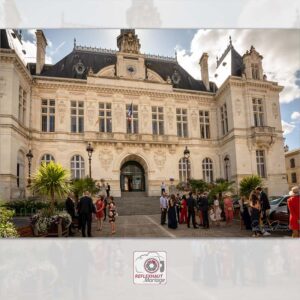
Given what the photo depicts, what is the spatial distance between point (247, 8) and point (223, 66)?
881 mm

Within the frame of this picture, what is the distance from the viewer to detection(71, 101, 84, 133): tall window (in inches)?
186

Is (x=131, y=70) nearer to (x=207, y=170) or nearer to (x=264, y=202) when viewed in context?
(x=207, y=170)

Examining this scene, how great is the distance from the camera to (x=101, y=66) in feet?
16.3

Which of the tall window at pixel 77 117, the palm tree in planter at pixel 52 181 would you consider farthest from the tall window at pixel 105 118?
the palm tree in planter at pixel 52 181

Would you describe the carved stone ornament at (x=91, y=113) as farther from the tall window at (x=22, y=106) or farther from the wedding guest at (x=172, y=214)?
the wedding guest at (x=172, y=214)

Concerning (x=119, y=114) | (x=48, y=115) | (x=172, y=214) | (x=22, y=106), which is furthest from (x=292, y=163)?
(x=22, y=106)

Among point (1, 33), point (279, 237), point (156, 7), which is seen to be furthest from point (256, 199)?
point (1, 33)

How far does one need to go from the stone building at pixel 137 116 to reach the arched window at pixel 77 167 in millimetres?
16

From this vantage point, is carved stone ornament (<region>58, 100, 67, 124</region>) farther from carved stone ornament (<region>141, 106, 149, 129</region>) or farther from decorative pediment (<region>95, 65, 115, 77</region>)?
carved stone ornament (<region>141, 106, 149, 129</region>)

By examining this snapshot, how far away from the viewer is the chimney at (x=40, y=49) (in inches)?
181

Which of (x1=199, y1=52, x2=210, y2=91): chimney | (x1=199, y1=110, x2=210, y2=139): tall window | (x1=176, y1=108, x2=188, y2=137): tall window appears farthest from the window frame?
(x1=199, y1=52, x2=210, y2=91): chimney

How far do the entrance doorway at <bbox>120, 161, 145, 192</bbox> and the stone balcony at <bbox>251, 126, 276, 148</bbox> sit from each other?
6.06 ft

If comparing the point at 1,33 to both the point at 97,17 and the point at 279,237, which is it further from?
the point at 279,237
